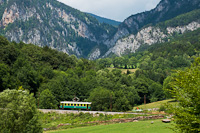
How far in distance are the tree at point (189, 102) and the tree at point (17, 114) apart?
2078 centimetres

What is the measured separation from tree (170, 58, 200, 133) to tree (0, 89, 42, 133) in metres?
20.8

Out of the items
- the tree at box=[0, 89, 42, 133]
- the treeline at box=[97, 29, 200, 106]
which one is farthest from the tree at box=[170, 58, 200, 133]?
the treeline at box=[97, 29, 200, 106]

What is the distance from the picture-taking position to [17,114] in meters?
28.9

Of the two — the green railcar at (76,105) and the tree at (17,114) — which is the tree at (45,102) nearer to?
the green railcar at (76,105)

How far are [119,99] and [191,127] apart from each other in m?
50.9

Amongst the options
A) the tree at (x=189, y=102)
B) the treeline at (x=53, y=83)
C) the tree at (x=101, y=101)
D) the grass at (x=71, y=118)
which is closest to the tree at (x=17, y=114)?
the grass at (x=71, y=118)

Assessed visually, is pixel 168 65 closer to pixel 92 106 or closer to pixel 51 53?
pixel 51 53

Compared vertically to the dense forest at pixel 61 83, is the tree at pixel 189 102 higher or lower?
lower

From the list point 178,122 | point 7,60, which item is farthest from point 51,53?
point 178,122

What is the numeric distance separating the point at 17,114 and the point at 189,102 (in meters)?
22.2

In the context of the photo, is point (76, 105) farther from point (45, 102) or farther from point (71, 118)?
point (71, 118)

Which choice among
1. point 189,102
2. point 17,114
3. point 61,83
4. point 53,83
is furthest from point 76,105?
point 189,102

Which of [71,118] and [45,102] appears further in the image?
[45,102]

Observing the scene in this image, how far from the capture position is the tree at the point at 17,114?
27.5 m
